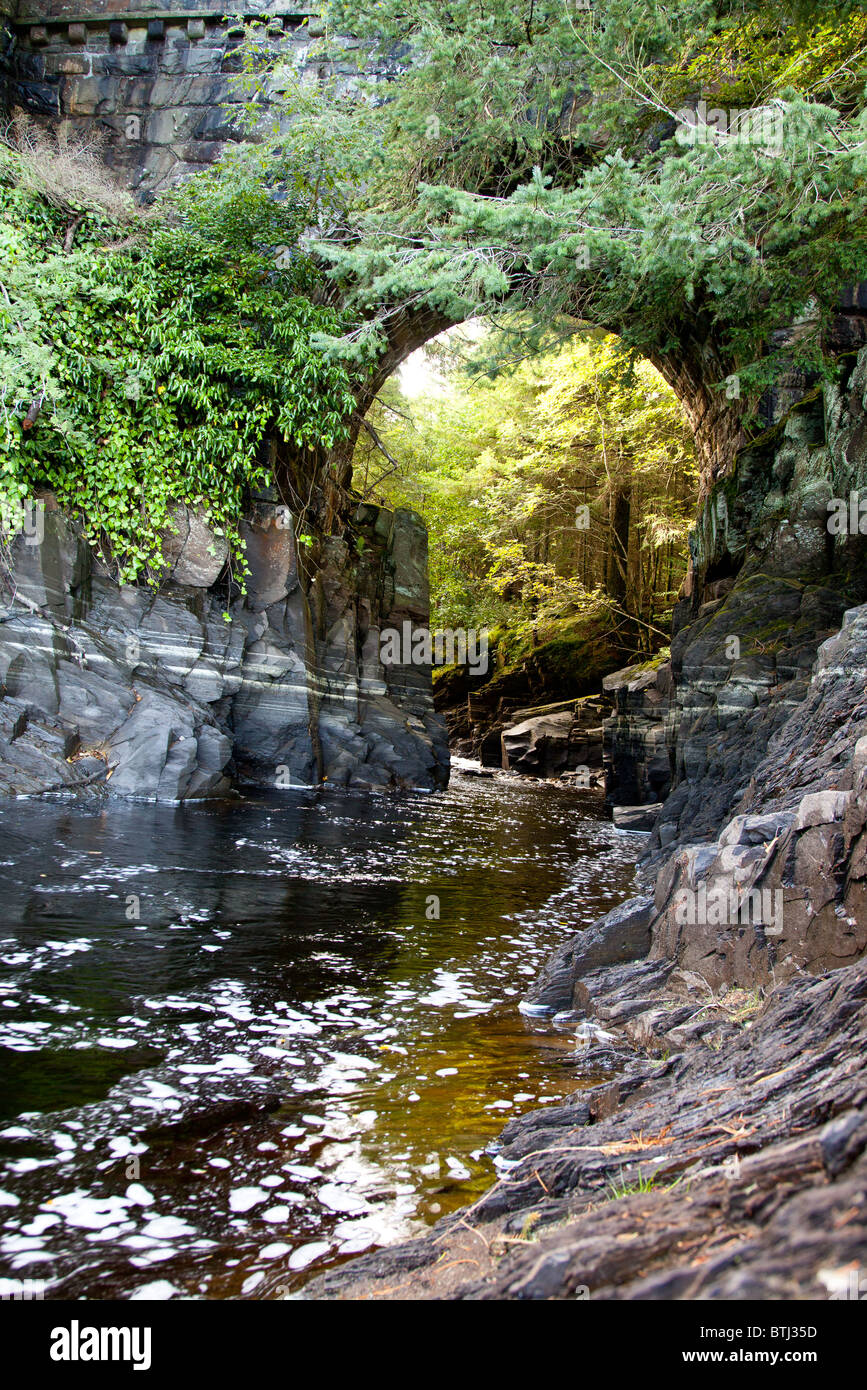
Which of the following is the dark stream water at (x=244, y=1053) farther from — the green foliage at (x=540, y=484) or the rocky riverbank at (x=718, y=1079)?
the green foliage at (x=540, y=484)

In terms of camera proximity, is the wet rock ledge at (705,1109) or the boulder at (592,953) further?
the boulder at (592,953)

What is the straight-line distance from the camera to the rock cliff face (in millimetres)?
11375

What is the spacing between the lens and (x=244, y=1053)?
4.21 m

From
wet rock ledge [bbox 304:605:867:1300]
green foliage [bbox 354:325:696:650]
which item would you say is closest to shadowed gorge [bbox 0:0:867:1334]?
wet rock ledge [bbox 304:605:867:1300]

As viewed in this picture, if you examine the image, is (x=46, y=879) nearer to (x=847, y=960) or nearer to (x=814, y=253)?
(x=847, y=960)

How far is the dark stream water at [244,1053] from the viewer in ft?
9.21

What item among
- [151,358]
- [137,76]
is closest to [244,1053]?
[151,358]

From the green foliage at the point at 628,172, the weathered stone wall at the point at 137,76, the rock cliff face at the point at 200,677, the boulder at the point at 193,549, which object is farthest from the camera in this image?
the weathered stone wall at the point at 137,76

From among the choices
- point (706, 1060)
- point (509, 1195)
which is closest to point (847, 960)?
point (706, 1060)

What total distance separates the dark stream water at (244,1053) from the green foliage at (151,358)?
5.51 metres

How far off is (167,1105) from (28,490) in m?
9.96

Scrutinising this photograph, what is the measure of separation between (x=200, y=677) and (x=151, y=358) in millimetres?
4728

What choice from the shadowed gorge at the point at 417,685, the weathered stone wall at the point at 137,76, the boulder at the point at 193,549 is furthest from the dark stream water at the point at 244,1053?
the weathered stone wall at the point at 137,76

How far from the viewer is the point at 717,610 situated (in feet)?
41.5
